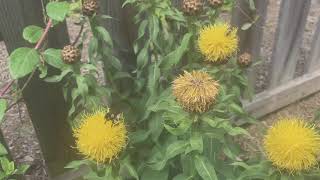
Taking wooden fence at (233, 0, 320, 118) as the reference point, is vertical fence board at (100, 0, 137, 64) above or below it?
above

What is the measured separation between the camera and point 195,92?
5.13ft

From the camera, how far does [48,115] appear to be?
2496mm

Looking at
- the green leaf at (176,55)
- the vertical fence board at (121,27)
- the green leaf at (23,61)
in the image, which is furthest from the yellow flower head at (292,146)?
the vertical fence board at (121,27)

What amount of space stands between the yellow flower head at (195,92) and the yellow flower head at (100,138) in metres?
0.28

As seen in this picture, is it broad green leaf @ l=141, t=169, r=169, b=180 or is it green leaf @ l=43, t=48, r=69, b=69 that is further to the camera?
broad green leaf @ l=141, t=169, r=169, b=180

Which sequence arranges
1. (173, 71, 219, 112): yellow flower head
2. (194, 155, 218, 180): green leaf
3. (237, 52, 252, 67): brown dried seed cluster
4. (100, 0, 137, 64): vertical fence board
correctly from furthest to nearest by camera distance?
(100, 0, 137, 64): vertical fence board, (237, 52, 252, 67): brown dried seed cluster, (194, 155, 218, 180): green leaf, (173, 71, 219, 112): yellow flower head

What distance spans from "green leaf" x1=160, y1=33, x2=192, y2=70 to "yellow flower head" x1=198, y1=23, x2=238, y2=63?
62 millimetres

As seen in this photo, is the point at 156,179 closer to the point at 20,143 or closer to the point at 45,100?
the point at 45,100

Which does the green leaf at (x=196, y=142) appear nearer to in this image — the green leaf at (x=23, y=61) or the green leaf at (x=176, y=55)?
the green leaf at (x=176, y=55)

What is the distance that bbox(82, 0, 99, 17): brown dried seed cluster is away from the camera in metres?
1.87

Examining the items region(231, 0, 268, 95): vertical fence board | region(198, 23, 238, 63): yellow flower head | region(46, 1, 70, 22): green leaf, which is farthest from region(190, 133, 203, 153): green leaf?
region(231, 0, 268, 95): vertical fence board

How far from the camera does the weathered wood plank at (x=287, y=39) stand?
2953 mm

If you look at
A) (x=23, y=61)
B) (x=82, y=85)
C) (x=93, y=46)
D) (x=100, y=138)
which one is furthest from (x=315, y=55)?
(x=23, y=61)

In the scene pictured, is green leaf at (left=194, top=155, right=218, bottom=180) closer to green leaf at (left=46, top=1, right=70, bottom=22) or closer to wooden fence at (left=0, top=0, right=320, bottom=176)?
green leaf at (left=46, top=1, right=70, bottom=22)
